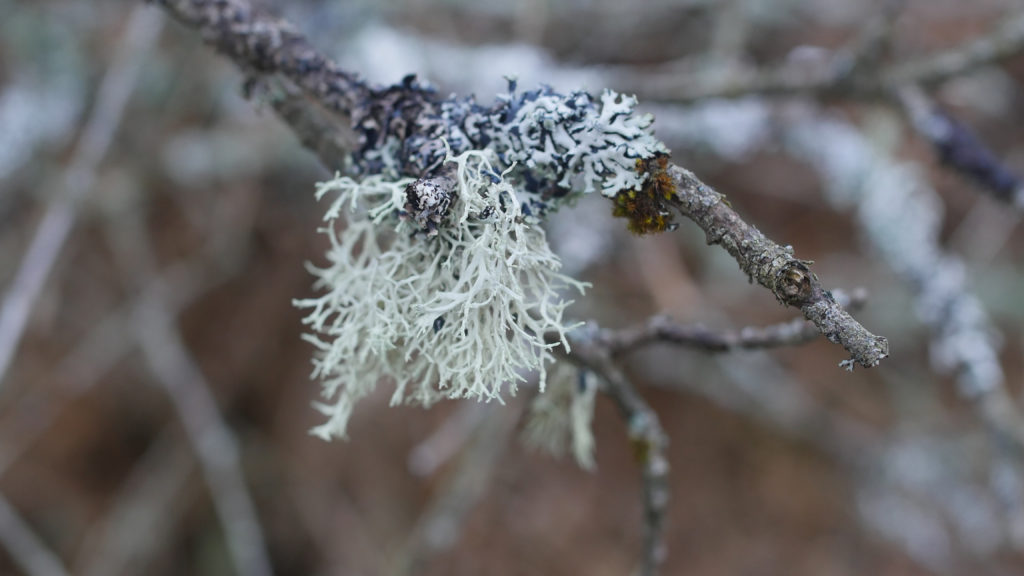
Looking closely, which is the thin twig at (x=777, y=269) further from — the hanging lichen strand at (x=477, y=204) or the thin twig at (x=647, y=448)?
the thin twig at (x=647, y=448)

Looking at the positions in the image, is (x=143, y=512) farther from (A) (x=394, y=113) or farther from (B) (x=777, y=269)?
(B) (x=777, y=269)

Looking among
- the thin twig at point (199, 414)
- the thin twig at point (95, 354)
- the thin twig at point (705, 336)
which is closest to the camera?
the thin twig at point (705, 336)

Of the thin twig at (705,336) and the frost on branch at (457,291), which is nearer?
the frost on branch at (457,291)

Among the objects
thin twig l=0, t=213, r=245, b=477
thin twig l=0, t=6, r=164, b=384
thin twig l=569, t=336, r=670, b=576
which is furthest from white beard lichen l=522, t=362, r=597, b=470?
thin twig l=0, t=213, r=245, b=477

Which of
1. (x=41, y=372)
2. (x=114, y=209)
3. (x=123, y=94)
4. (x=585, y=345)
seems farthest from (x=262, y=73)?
(x=41, y=372)

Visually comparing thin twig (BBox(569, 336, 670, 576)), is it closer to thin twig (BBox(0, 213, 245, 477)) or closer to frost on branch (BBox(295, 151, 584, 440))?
frost on branch (BBox(295, 151, 584, 440))

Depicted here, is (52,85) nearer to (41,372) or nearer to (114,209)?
(114,209)

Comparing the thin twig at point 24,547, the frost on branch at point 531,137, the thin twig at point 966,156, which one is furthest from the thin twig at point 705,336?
the thin twig at point 24,547
